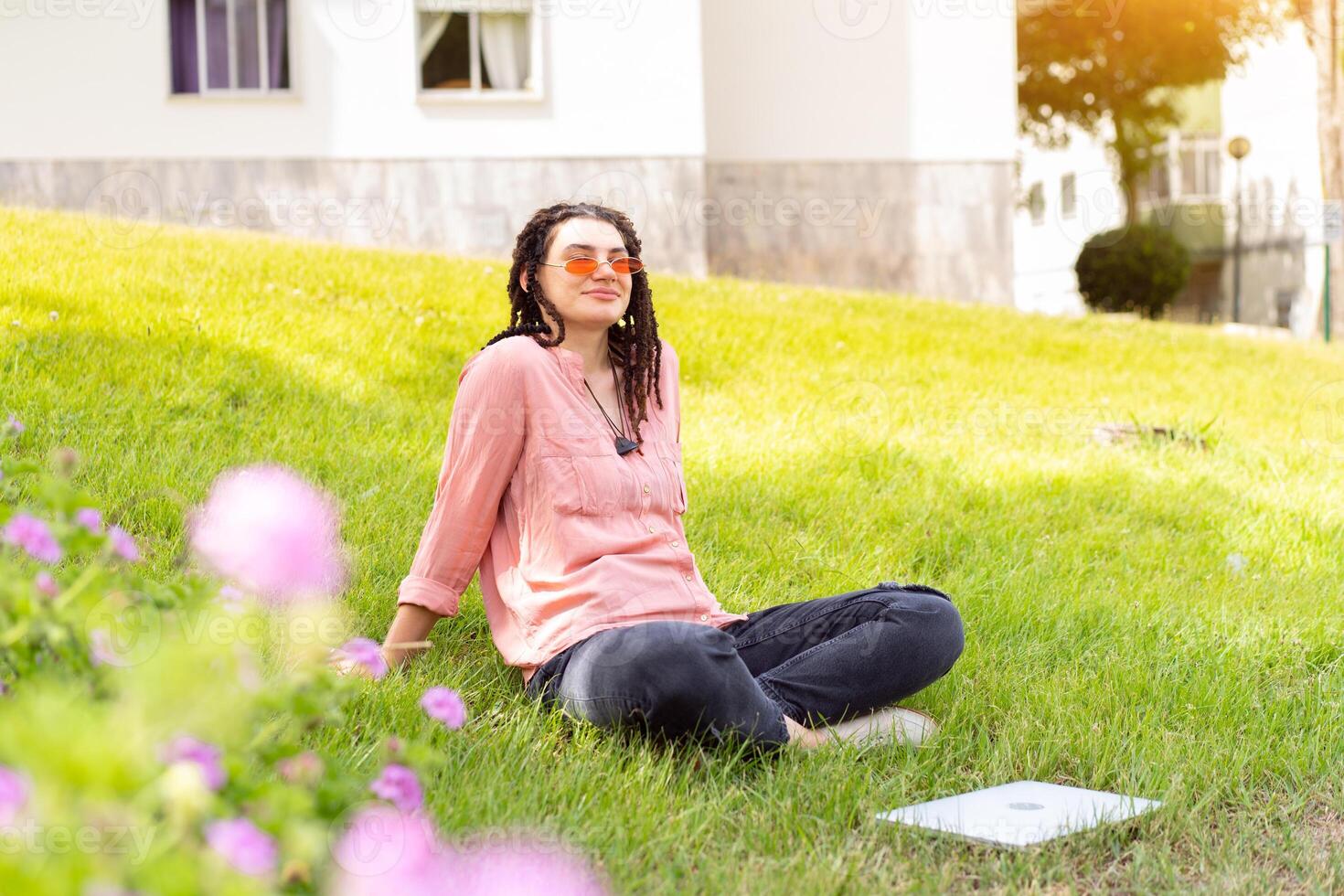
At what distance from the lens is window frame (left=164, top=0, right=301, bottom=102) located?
1336cm

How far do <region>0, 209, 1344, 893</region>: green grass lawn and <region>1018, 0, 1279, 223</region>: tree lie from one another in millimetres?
14051

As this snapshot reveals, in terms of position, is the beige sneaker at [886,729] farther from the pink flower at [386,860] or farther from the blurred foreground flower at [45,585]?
the blurred foreground flower at [45,585]

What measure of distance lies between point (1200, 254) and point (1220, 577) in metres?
28.7

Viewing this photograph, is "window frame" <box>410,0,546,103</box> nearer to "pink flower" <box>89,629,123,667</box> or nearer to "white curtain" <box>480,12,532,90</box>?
"white curtain" <box>480,12,532,90</box>

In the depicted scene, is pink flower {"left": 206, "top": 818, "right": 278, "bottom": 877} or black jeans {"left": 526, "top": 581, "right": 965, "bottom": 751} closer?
pink flower {"left": 206, "top": 818, "right": 278, "bottom": 877}

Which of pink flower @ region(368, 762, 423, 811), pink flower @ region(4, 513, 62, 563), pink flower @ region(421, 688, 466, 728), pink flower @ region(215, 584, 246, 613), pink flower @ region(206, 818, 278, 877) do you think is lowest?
pink flower @ region(368, 762, 423, 811)

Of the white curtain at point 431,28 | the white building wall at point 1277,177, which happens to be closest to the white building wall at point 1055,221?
the white building wall at point 1277,177

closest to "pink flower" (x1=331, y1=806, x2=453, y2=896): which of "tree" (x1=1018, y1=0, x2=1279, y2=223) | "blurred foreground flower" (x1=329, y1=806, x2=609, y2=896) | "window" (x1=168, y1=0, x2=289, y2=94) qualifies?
"blurred foreground flower" (x1=329, y1=806, x2=609, y2=896)

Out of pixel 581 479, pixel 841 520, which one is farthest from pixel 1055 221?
pixel 581 479

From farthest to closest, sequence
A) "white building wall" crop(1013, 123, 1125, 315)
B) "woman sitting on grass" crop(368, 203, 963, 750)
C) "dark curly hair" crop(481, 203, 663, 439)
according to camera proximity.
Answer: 1. "white building wall" crop(1013, 123, 1125, 315)
2. "dark curly hair" crop(481, 203, 663, 439)
3. "woman sitting on grass" crop(368, 203, 963, 750)

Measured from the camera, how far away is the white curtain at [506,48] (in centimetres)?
1380

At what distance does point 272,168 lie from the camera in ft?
44.0

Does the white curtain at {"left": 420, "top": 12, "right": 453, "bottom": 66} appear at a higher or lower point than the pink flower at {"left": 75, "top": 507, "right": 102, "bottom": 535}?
higher

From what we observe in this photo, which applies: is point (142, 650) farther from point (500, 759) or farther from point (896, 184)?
point (896, 184)
